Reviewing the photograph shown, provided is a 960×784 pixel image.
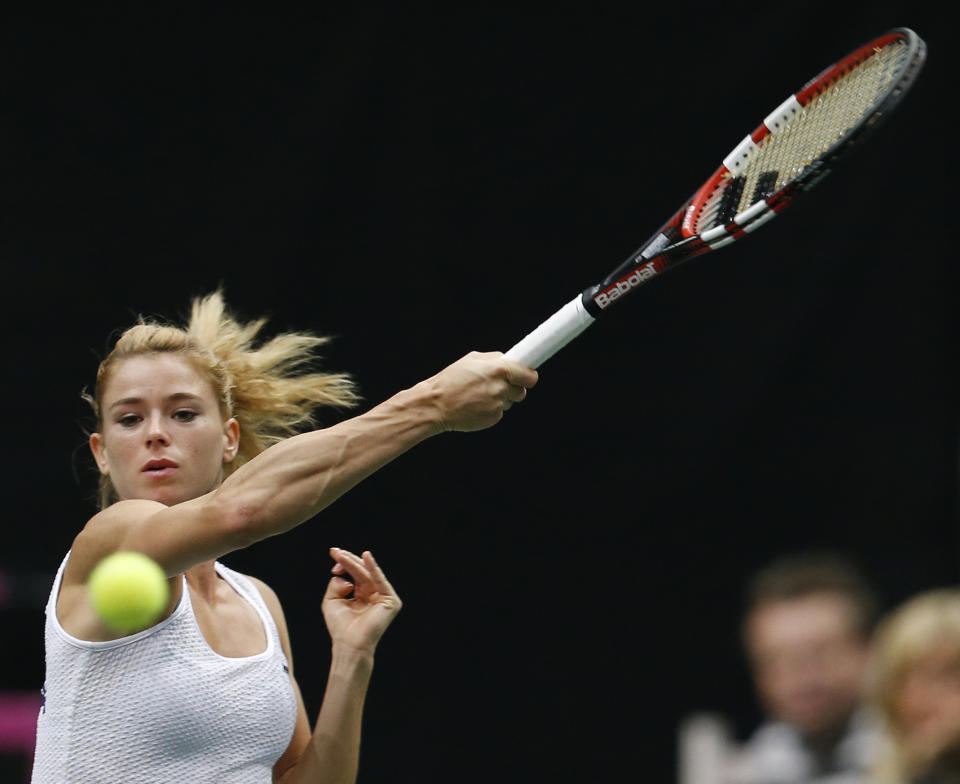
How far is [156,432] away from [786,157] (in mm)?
1312

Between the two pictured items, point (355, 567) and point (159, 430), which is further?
point (355, 567)

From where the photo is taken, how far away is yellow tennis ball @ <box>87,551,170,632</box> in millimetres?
2523

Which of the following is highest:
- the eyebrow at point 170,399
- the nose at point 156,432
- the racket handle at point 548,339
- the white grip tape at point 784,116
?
the white grip tape at point 784,116

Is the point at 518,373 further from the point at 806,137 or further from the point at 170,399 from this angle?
the point at 806,137

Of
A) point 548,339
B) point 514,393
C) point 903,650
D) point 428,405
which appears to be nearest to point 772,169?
point 548,339

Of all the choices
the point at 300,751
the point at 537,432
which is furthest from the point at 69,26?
the point at 300,751

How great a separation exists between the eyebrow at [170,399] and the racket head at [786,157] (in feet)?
2.49

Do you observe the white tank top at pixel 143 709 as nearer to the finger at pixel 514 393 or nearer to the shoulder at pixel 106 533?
the shoulder at pixel 106 533

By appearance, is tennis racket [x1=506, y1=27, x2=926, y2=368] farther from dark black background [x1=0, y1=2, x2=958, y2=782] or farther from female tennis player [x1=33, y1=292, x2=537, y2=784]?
dark black background [x1=0, y1=2, x2=958, y2=782]

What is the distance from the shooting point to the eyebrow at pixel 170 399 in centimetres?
293

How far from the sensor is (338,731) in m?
3.12

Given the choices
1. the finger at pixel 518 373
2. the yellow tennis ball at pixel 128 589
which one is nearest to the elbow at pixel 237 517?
the yellow tennis ball at pixel 128 589

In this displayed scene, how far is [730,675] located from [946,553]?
72cm

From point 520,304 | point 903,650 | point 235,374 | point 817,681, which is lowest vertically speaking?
point 903,650
